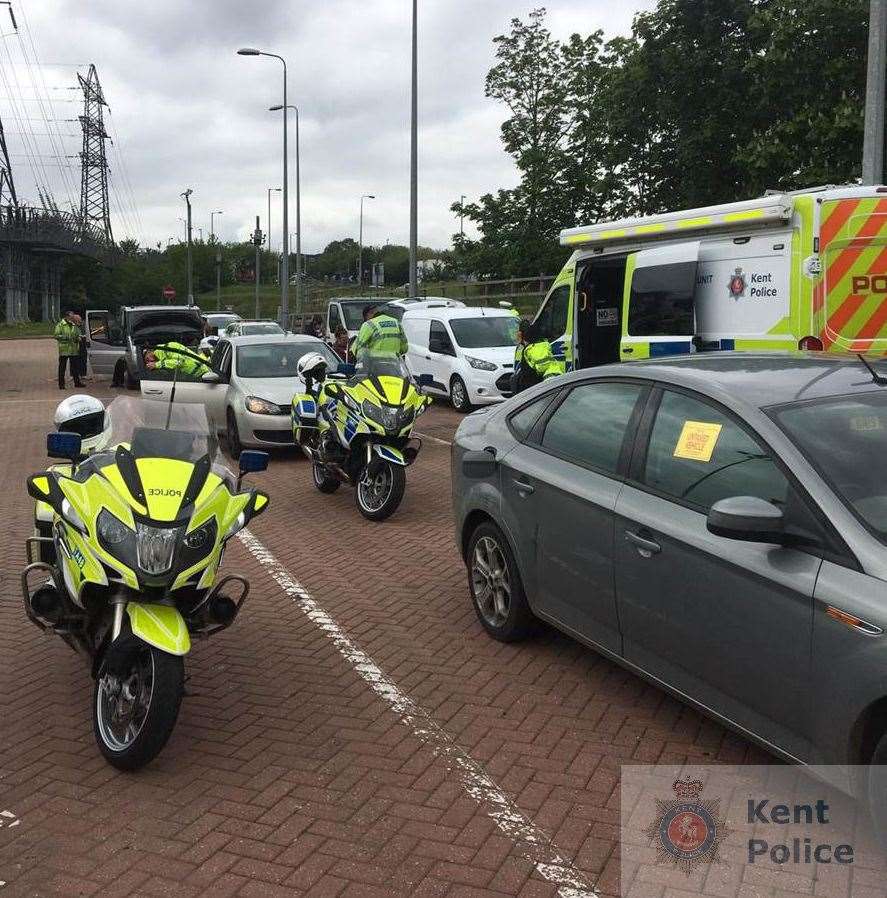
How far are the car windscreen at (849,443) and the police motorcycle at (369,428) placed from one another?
545 centimetres

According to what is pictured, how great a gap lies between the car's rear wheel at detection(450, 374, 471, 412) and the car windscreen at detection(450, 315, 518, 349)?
605 mm

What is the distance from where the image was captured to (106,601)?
14.9 feet

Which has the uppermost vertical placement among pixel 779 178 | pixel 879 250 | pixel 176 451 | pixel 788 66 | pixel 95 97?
pixel 95 97

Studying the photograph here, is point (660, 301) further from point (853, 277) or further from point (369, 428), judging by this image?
point (369, 428)

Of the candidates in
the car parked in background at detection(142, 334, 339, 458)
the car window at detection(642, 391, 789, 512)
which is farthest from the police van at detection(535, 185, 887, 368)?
the car window at detection(642, 391, 789, 512)

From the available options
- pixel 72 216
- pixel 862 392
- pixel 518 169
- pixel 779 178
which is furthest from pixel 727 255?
pixel 72 216

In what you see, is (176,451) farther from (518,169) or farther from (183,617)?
(518,169)

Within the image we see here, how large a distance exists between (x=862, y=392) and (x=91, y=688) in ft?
12.6

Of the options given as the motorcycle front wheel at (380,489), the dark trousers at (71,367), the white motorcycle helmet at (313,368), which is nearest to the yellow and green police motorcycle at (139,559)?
the motorcycle front wheel at (380,489)

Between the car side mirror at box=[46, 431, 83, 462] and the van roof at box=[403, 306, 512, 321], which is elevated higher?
the van roof at box=[403, 306, 512, 321]

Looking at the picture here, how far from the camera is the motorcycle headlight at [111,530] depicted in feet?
13.7

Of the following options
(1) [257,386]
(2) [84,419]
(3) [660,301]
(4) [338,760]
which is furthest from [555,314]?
(4) [338,760]

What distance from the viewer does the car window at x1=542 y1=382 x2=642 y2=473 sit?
4.74 m

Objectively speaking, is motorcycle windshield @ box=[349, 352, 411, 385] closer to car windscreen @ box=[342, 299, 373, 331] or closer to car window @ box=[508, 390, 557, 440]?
car window @ box=[508, 390, 557, 440]
